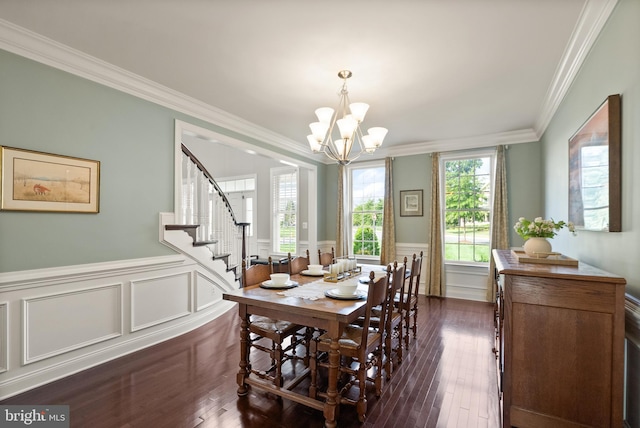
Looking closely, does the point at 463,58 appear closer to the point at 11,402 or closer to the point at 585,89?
the point at 585,89

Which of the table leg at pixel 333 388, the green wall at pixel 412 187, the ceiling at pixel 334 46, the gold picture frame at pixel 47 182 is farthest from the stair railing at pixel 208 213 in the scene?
the green wall at pixel 412 187

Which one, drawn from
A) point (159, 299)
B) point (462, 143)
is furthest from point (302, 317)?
point (462, 143)

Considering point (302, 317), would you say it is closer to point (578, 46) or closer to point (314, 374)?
point (314, 374)

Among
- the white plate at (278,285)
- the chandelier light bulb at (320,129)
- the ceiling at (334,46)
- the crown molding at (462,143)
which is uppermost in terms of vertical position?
the ceiling at (334,46)

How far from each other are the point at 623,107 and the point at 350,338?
7.49 ft

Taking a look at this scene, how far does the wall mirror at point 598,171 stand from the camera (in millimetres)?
1817

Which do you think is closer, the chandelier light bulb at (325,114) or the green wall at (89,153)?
the green wall at (89,153)

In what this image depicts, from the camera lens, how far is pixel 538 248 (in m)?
2.20

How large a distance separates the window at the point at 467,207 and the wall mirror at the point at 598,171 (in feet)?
8.59

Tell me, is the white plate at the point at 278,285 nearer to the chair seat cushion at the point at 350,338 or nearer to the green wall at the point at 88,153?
the chair seat cushion at the point at 350,338

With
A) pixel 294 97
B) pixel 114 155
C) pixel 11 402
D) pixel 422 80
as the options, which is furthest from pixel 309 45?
pixel 11 402

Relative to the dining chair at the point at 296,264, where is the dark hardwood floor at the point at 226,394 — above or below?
below

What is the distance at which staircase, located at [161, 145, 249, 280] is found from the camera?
389cm

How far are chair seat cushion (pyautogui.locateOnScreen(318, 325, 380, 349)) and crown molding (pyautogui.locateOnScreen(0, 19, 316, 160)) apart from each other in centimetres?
303
